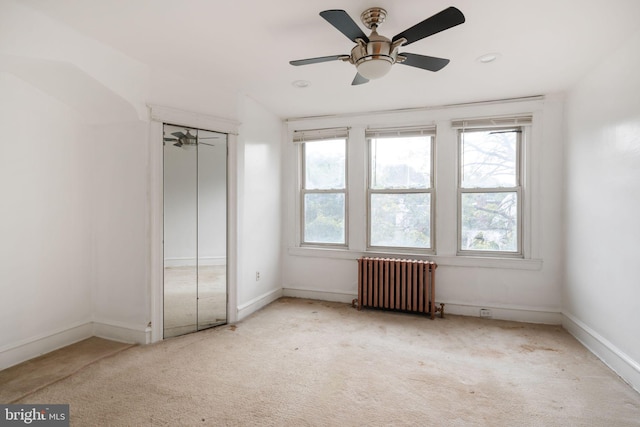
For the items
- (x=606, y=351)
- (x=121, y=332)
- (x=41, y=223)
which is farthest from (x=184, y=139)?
(x=606, y=351)

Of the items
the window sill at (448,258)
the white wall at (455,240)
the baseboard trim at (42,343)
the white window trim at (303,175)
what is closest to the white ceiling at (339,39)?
the white wall at (455,240)

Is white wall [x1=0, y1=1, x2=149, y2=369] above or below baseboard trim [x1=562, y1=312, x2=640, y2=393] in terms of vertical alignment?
above

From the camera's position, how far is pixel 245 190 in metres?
3.70

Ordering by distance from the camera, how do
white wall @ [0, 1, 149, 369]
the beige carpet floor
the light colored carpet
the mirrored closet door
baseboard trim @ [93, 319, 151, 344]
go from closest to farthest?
the beige carpet floor → the light colored carpet → white wall @ [0, 1, 149, 369] → baseboard trim @ [93, 319, 151, 344] → the mirrored closet door

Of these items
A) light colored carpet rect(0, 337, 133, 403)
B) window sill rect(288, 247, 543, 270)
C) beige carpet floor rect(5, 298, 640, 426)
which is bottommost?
beige carpet floor rect(5, 298, 640, 426)

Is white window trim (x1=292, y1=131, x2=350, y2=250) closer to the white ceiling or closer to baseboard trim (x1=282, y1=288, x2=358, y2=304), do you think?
baseboard trim (x1=282, y1=288, x2=358, y2=304)

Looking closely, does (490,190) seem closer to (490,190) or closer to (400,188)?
(490,190)

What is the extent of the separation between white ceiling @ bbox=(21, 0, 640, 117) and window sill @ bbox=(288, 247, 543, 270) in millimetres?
1875

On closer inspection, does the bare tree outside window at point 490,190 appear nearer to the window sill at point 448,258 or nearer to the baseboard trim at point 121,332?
the window sill at point 448,258

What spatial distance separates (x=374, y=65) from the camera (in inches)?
82.3

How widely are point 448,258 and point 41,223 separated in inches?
164

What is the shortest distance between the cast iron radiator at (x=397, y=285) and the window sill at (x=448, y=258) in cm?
20

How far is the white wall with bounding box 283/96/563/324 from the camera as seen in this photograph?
3.54 metres

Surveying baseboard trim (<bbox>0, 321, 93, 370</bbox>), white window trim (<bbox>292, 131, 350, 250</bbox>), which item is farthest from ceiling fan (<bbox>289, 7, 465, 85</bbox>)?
baseboard trim (<bbox>0, 321, 93, 370</bbox>)
